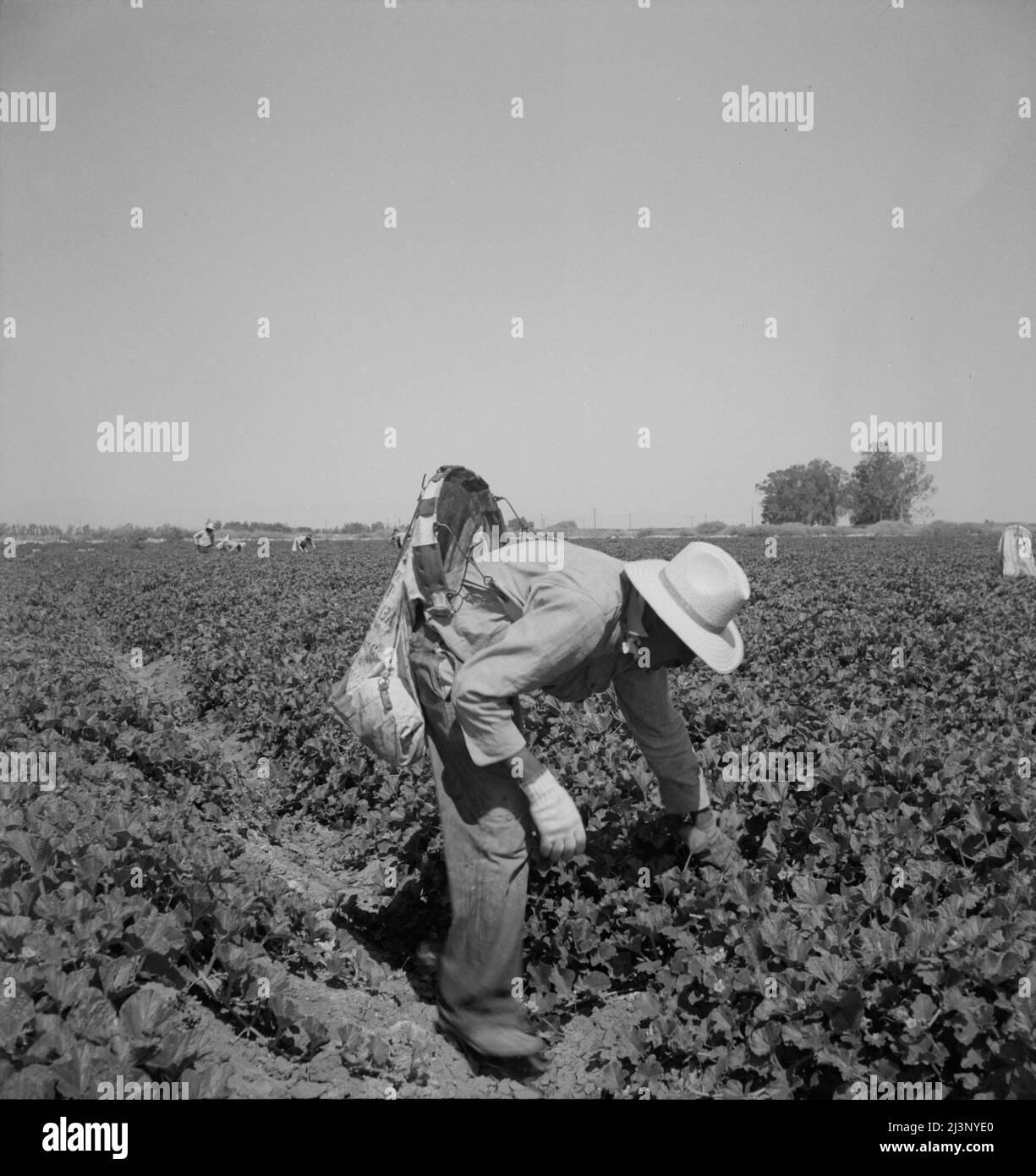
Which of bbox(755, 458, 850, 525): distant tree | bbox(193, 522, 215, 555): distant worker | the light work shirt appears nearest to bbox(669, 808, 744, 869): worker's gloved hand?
the light work shirt

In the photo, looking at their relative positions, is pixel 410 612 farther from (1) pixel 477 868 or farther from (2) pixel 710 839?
(2) pixel 710 839

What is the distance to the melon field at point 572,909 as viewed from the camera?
250cm

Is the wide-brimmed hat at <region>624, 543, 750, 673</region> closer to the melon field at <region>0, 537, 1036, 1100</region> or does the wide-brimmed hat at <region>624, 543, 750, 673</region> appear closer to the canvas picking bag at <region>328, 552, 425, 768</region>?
the canvas picking bag at <region>328, 552, 425, 768</region>

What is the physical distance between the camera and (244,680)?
27.5 feet

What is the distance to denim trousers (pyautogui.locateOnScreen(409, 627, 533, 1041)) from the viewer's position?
9.06ft

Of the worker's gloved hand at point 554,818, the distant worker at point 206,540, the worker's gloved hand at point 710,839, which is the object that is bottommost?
the worker's gloved hand at point 710,839

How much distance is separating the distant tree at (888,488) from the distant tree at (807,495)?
2.23m

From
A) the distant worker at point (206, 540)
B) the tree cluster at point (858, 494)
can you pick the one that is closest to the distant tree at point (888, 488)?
the tree cluster at point (858, 494)

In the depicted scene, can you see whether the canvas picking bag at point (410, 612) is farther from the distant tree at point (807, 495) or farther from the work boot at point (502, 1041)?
the distant tree at point (807, 495)

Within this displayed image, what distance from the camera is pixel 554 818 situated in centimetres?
259

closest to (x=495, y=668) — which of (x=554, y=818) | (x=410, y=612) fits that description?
(x=554, y=818)

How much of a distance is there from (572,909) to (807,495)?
9283 cm
